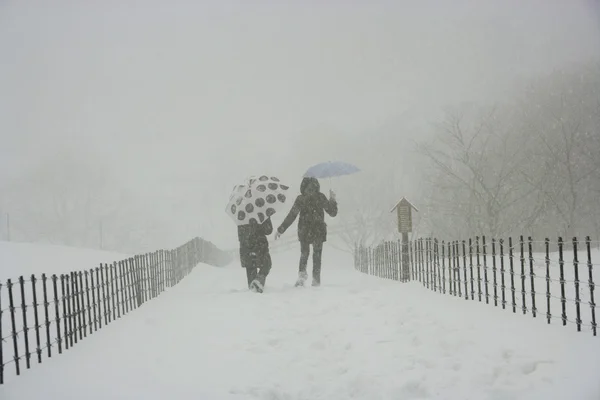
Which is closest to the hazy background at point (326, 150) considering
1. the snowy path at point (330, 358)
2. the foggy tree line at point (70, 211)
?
the foggy tree line at point (70, 211)

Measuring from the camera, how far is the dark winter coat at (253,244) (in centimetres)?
1084

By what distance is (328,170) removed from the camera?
471 inches

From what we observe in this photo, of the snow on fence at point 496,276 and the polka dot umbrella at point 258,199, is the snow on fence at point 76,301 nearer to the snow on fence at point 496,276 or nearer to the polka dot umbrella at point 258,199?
the polka dot umbrella at point 258,199

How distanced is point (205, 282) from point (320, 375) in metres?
10.5

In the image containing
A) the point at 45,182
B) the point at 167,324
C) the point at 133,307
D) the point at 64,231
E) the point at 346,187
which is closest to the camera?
the point at 167,324

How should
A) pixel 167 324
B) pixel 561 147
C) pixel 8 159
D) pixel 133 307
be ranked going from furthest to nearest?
pixel 8 159 < pixel 561 147 < pixel 133 307 < pixel 167 324

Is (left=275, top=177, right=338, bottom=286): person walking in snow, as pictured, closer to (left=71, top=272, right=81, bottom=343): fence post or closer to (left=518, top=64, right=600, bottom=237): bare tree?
(left=71, top=272, right=81, bottom=343): fence post

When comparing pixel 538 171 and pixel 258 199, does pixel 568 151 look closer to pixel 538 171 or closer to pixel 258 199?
pixel 538 171

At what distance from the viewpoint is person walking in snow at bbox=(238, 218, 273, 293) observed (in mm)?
10844

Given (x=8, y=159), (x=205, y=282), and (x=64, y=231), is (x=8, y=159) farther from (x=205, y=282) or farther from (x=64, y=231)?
(x=205, y=282)

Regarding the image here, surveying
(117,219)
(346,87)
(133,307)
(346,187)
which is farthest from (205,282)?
(346,87)

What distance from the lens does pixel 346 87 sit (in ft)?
488

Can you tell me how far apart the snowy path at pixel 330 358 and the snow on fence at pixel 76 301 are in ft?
1.12

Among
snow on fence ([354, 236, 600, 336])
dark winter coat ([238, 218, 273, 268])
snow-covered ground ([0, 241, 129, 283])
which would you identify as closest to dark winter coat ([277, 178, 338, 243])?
dark winter coat ([238, 218, 273, 268])
